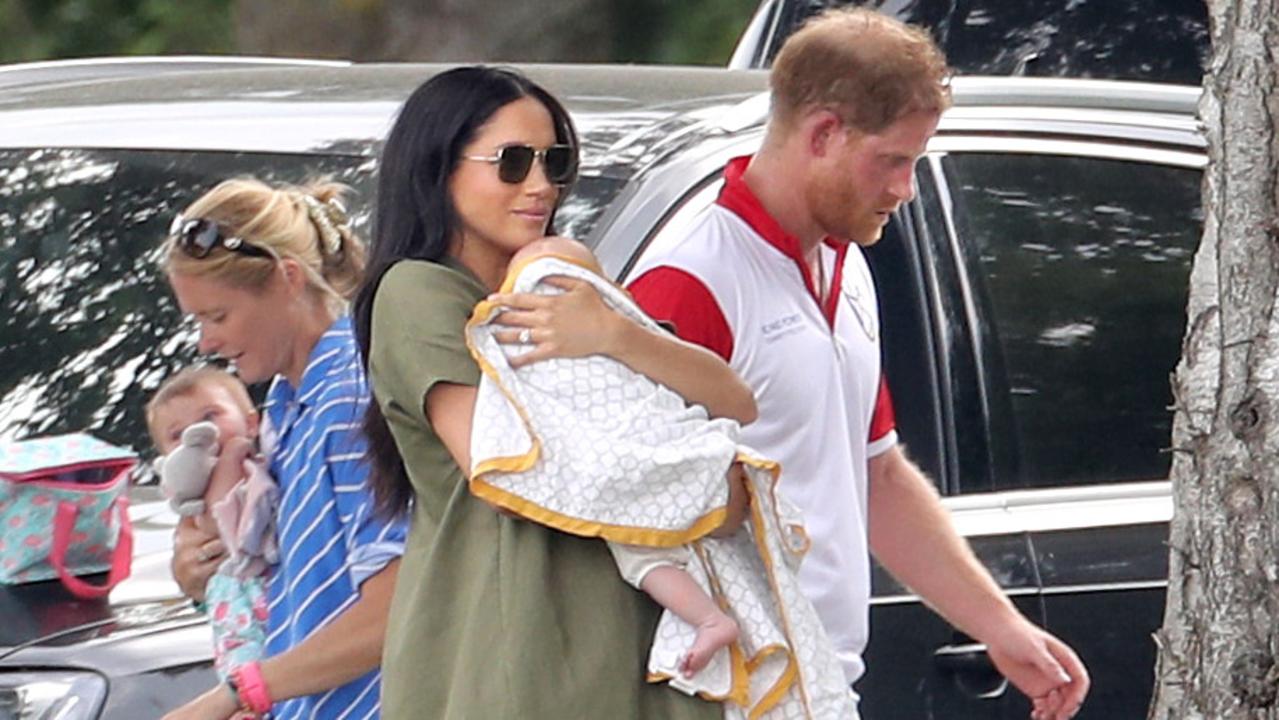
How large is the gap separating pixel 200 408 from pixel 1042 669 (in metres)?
1.11

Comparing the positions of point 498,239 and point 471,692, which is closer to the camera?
point 471,692

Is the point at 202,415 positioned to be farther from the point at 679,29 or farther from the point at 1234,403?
the point at 679,29

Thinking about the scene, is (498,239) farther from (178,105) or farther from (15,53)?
(15,53)

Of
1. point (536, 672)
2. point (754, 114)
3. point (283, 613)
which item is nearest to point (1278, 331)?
point (536, 672)

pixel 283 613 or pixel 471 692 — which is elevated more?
pixel 471 692

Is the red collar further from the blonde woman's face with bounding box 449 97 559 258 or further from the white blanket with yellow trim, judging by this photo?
the white blanket with yellow trim

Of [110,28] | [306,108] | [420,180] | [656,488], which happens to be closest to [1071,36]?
[306,108]

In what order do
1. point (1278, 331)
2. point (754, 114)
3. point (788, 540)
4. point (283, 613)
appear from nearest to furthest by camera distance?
point (1278, 331), point (788, 540), point (283, 613), point (754, 114)

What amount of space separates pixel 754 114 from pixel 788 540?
4.23ft

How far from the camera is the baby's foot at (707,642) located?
254cm

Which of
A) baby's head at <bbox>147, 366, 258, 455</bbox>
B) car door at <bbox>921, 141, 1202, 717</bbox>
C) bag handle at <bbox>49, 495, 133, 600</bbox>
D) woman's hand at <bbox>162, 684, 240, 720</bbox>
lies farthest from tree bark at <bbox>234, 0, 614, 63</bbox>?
woman's hand at <bbox>162, 684, 240, 720</bbox>

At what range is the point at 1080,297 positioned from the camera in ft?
12.9

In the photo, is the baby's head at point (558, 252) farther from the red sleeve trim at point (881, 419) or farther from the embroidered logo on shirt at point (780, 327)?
the red sleeve trim at point (881, 419)

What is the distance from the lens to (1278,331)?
2.41m
